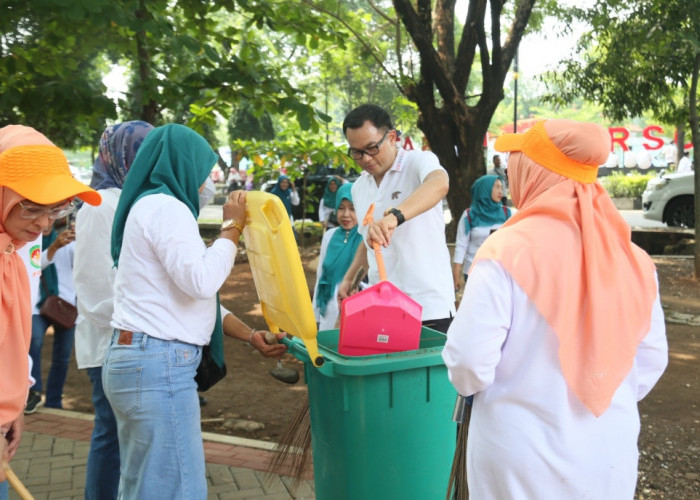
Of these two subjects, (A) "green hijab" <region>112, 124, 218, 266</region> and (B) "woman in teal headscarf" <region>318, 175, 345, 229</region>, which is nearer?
(A) "green hijab" <region>112, 124, 218, 266</region>

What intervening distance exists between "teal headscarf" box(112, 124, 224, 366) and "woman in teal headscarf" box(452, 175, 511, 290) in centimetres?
465

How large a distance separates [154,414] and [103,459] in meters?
0.89

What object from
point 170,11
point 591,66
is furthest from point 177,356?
point 591,66

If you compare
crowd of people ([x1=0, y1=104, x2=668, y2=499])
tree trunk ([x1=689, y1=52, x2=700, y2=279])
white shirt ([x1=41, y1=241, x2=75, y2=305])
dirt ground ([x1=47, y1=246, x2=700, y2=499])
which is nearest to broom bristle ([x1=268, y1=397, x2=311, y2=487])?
crowd of people ([x1=0, y1=104, x2=668, y2=499])

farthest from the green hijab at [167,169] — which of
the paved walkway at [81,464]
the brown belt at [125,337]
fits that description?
the paved walkway at [81,464]

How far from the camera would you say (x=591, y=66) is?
1075 centimetres

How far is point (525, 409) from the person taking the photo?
1964 mm

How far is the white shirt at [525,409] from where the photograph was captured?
6.32 ft

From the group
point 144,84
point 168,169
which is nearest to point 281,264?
point 168,169

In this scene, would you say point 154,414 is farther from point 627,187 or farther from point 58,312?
A: point 627,187

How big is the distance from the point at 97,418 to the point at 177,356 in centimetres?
90

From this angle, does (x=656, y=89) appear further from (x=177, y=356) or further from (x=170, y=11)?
(x=177, y=356)

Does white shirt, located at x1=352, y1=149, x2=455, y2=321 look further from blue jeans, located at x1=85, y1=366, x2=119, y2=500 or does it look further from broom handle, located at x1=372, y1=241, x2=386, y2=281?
blue jeans, located at x1=85, y1=366, x2=119, y2=500

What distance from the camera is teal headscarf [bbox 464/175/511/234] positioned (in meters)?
6.94
